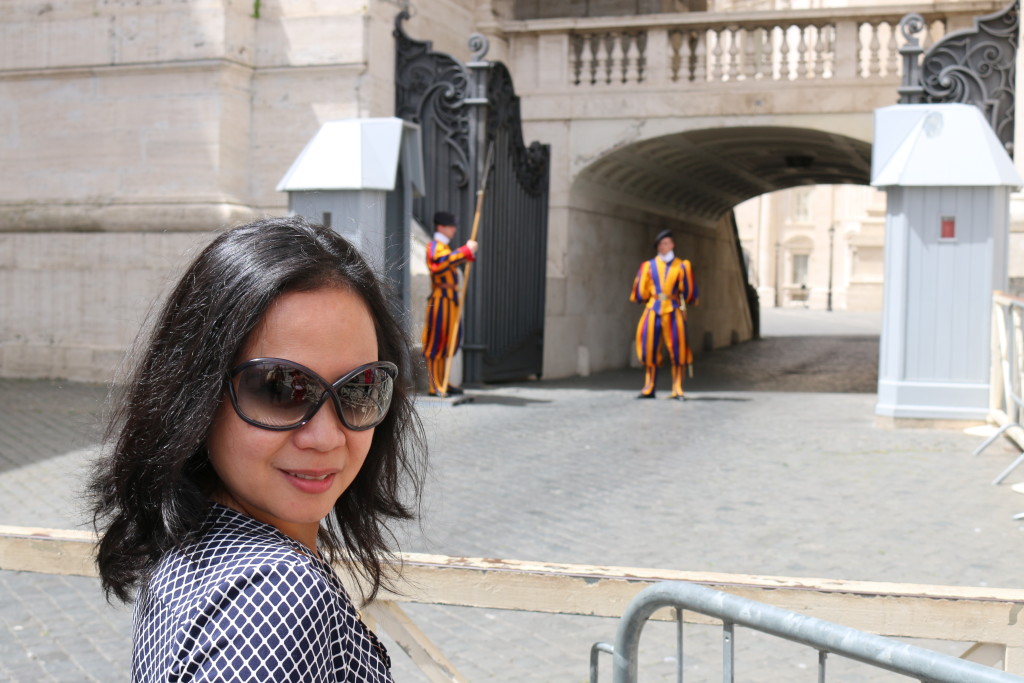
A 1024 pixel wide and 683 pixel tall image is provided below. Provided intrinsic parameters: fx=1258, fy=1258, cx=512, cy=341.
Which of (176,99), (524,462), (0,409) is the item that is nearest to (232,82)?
(176,99)

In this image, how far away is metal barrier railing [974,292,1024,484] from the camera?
8.64 m

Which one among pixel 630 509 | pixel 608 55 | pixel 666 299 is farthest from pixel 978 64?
pixel 630 509

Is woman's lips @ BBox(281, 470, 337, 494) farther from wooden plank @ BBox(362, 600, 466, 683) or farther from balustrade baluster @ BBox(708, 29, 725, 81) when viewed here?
balustrade baluster @ BBox(708, 29, 725, 81)

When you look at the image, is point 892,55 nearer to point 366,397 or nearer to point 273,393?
point 366,397

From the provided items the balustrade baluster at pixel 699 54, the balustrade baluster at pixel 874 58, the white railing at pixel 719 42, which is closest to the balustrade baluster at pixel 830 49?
the white railing at pixel 719 42

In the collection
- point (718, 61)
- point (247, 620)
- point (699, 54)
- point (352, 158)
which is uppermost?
point (699, 54)

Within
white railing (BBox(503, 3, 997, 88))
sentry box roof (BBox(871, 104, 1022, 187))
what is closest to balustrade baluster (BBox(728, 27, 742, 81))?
white railing (BBox(503, 3, 997, 88))

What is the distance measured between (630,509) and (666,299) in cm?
665

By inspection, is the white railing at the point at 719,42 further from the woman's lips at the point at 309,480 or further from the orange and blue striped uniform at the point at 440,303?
the woman's lips at the point at 309,480

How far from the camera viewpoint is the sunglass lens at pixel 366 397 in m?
1.48

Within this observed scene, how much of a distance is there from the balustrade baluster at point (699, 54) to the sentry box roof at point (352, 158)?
5.57 metres

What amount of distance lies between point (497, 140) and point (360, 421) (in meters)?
11.7

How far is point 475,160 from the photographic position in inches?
492

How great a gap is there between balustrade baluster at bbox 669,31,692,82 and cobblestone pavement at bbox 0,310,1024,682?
15.3 feet
